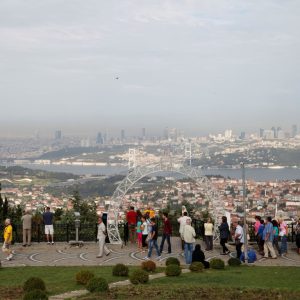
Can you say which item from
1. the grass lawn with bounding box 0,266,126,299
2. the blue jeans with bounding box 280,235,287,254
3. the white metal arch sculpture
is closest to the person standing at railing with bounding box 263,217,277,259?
the blue jeans with bounding box 280,235,287,254

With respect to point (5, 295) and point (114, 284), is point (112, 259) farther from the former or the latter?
point (5, 295)

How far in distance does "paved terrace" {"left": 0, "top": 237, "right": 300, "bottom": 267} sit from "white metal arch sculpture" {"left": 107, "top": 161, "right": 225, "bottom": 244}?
105 centimetres

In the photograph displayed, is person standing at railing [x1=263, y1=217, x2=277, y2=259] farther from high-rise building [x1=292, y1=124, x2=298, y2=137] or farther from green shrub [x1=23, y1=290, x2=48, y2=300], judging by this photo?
high-rise building [x1=292, y1=124, x2=298, y2=137]

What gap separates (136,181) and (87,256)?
4.60 metres

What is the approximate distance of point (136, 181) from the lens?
77.6 feet

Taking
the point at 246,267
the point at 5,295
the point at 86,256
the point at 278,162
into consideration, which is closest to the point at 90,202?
the point at 86,256

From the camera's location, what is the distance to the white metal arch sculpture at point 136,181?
23.2m

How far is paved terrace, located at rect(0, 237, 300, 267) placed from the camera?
18656mm

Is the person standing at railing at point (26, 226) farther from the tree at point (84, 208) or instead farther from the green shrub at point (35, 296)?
the tree at point (84, 208)

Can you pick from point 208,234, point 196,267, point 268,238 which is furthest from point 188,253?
point 268,238

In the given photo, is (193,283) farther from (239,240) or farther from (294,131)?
(294,131)

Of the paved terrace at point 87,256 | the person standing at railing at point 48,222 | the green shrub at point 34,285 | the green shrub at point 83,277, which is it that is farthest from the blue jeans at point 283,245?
the green shrub at point 34,285

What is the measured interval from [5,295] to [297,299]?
21.2 feet

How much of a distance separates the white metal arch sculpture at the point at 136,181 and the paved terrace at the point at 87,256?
3.44 feet
